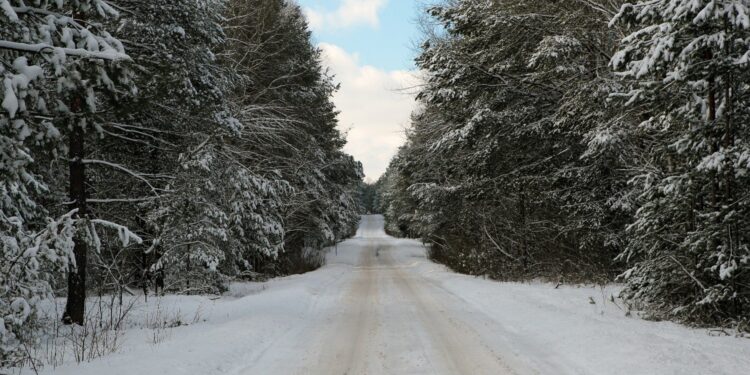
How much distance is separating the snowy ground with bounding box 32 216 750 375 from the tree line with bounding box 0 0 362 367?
141cm

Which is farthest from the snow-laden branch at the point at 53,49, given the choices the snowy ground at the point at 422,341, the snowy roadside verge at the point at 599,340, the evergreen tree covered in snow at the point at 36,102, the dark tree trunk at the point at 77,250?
the snowy roadside verge at the point at 599,340

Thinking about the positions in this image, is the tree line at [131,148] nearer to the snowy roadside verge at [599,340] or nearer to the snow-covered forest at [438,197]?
the snow-covered forest at [438,197]

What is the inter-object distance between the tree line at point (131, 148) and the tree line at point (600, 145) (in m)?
6.31

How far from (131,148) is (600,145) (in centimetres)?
1149

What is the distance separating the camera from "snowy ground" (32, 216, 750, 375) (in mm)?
5602

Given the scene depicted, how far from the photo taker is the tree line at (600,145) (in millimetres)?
6875

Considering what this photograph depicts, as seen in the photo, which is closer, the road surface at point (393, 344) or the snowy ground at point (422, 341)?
the snowy ground at point (422, 341)

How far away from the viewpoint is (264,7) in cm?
1839

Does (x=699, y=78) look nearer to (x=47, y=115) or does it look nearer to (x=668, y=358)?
(x=668, y=358)

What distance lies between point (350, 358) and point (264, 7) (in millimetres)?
15666

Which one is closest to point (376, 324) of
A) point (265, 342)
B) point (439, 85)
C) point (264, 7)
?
point (265, 342)

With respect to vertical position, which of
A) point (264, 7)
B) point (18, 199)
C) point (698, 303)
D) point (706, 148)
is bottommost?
point (698, 303)

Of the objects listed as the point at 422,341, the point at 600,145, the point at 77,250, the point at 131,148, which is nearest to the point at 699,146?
the point at 600,145

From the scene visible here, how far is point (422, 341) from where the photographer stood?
23.7ft
